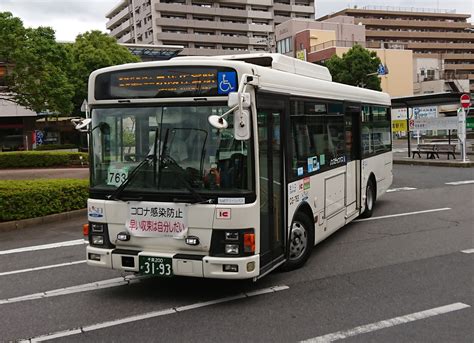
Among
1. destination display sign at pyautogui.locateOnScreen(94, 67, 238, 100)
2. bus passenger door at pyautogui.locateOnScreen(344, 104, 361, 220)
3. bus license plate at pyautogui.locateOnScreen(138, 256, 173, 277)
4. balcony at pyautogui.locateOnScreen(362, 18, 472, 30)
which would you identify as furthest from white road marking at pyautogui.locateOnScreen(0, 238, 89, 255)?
balcony at pyautogui.locateOnScreen(362, 18, 472, 30)

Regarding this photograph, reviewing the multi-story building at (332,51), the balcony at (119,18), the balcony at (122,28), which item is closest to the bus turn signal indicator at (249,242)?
the multi-story building at (332,51)

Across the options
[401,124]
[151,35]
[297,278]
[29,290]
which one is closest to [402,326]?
[297,278]

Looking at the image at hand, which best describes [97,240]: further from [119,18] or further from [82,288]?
[119,18]

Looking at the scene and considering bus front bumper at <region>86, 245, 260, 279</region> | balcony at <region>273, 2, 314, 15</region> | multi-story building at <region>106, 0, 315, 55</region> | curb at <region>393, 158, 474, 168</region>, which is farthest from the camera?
balcony at <region>273, 2, 314, 15</region>

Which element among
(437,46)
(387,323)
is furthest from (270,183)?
(437,46)

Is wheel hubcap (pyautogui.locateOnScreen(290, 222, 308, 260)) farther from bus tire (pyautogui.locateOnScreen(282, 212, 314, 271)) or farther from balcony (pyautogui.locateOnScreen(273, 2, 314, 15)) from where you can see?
balcony (pyautogui.locateOnScreen(273, 2, 314, 15))

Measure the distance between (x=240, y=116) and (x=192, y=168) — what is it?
2.77 feet

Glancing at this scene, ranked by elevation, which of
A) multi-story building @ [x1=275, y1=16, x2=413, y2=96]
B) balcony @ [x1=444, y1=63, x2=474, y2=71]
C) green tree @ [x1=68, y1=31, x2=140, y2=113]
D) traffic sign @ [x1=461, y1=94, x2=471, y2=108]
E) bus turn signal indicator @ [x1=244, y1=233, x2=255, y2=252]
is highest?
balcony @ [x1=444, y1=63, x2=474, y2=71]

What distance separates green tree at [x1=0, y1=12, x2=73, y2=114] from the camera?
18.7 meters

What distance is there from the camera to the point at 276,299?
5.64 meters

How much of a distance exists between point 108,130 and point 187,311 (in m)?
2.30

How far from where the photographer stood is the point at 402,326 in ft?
15.6

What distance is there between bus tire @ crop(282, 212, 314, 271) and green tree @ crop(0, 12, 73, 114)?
49.5ft

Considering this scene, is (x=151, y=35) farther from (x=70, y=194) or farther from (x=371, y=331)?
(x=371, y=331)
